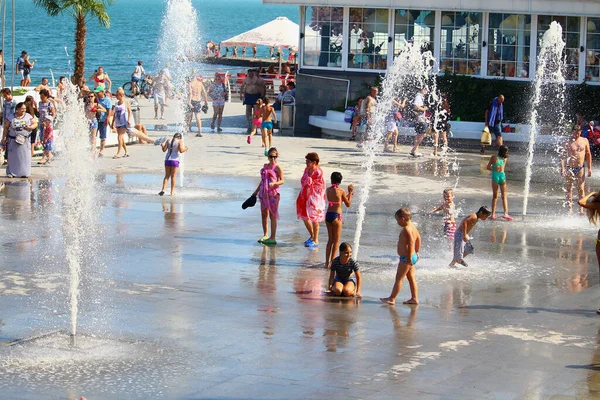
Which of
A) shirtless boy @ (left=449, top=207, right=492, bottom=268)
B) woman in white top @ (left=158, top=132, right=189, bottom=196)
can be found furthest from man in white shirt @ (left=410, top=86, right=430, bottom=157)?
shirtless boy @ (left=449, top=207, right=492, bottom=268)

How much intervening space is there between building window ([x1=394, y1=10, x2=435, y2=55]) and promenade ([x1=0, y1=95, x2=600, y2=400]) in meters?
11.9

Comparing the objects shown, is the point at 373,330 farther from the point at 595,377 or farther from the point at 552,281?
the point at 552,281

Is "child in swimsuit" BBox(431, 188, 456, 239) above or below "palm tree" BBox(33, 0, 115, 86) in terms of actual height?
below

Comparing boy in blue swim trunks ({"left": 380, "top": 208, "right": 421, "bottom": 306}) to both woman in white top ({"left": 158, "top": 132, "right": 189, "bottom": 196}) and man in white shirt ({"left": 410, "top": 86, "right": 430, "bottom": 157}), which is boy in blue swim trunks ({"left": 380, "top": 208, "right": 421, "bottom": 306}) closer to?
woman in white top ({"left": 158, "top": 132, "right": 189, "bottom": 196})

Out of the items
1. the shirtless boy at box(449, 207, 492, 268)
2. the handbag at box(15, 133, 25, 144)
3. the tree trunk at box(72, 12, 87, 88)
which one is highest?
the tree trunk at box(72, 12, 87, 88)

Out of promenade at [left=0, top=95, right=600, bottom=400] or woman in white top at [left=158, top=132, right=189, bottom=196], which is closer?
promenade at [left=0, top=95, right=600, bottom=400]

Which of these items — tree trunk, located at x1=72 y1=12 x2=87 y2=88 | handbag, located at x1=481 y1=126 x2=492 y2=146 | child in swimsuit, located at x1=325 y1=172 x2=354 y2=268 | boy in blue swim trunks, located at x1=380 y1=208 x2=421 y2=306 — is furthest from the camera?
tree trunk, located at x1=72 y1=12 x2=87 y2=88

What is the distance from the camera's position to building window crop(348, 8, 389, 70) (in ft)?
103

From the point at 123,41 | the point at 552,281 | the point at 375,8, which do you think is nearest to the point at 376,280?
the point at 552,281

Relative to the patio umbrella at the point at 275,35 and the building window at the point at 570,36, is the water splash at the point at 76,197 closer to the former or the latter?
the building window at the point at 570,36

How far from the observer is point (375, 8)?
3120cm

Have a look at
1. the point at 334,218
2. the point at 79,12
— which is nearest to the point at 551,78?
the point at 79,12

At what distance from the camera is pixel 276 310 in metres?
11.3

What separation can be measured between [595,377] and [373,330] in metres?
2.35
